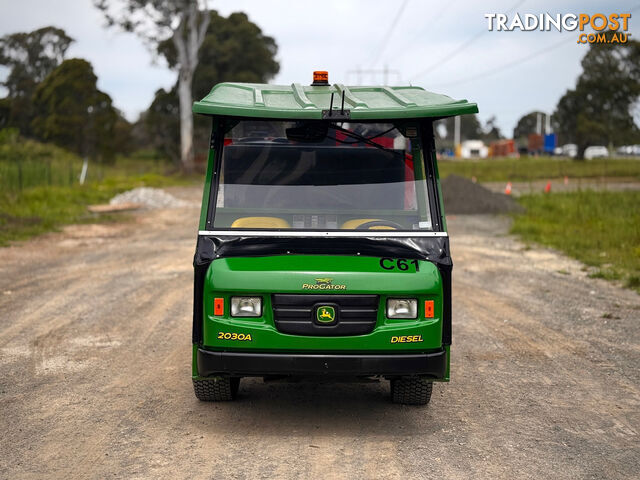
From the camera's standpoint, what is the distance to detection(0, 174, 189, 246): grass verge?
19828 millimetres

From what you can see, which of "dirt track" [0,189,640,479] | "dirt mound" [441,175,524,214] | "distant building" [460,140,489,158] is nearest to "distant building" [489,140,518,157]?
"distant building" [460,140,489,158]

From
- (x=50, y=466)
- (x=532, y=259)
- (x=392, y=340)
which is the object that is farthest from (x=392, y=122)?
(x=532, y=259)

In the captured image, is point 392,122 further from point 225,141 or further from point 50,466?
point 50,466

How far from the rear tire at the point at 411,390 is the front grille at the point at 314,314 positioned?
3.03ft

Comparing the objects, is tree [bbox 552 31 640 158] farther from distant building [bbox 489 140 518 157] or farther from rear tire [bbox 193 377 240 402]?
rear tire [bbox 193 377 240 402]

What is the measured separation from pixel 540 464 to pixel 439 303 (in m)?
1.24

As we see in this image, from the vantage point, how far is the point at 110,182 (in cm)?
3809

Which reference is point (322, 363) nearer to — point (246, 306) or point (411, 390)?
point (246, 306)

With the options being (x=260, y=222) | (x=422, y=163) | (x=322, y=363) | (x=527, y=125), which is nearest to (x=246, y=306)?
(x=322, y=363)

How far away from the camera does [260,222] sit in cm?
650

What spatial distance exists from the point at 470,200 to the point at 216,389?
21.3 meters

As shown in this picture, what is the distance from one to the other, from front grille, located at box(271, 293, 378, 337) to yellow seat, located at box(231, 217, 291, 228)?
76 cm

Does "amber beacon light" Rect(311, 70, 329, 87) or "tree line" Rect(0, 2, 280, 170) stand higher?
"tree line" Rect(0, 2, 280, 170)

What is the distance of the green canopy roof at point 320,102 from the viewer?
6.04 m
